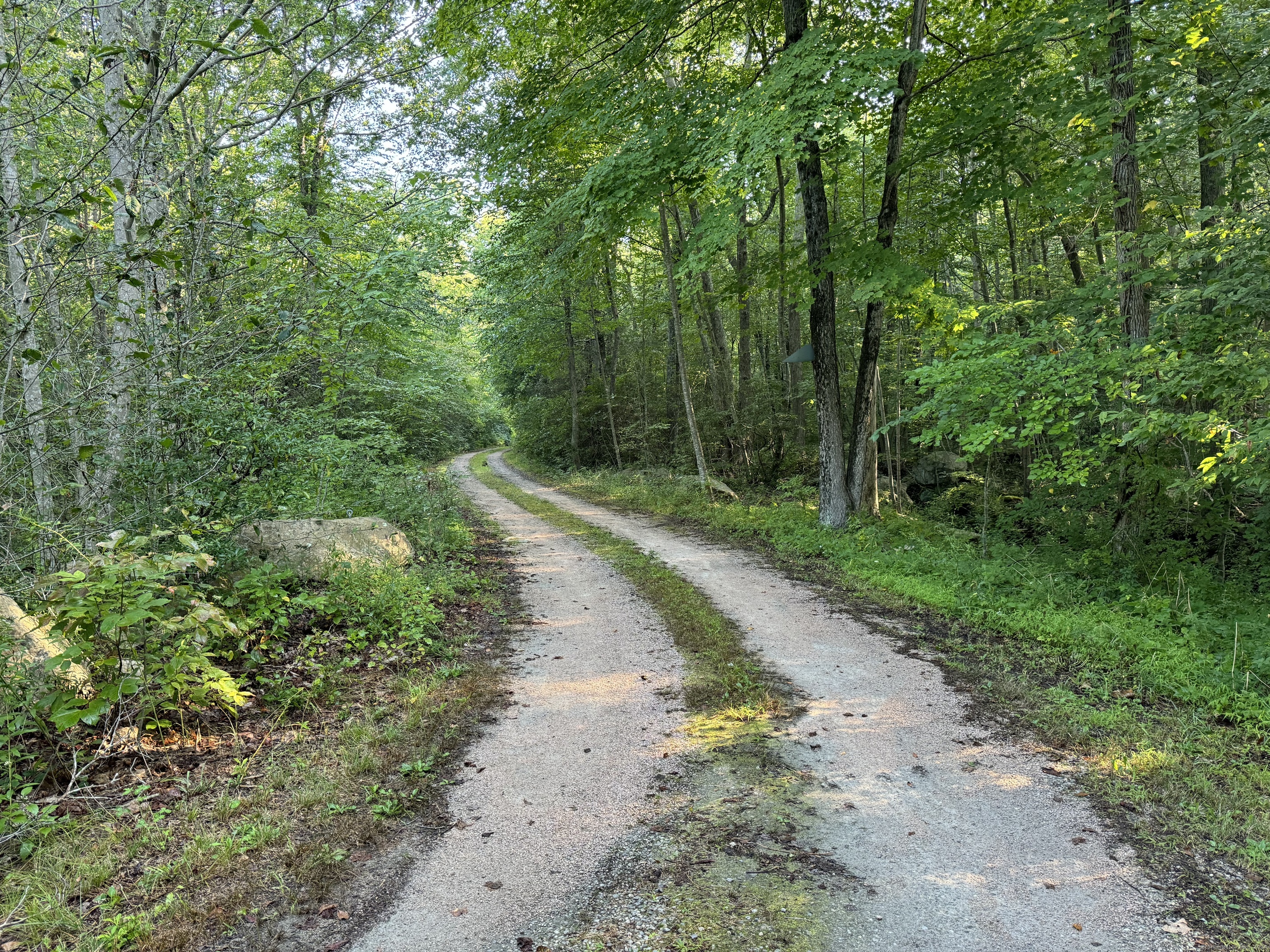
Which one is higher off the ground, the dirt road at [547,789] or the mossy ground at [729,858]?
the dirt road at [547,789]

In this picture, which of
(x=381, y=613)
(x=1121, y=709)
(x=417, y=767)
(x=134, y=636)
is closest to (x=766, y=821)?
(x=417, y=767)

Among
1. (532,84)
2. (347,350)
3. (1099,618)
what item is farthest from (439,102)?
(1099,618)

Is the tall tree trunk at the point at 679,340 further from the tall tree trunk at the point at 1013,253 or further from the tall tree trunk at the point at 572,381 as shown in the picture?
the tall tree trunk at the point at 1013,253

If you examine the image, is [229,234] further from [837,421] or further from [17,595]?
[837,421]

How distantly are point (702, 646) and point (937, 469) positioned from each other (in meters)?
14.9

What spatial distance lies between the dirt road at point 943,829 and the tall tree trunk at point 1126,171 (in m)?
5.40

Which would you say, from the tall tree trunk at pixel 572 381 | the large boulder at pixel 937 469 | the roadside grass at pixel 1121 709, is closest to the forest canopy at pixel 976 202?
the roadside grass at pixel 1121 709

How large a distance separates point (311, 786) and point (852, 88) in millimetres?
9069

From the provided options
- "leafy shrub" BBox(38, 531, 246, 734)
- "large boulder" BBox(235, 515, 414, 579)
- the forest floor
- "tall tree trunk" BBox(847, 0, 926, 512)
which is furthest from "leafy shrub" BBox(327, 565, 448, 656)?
"tall tree trunk" BBox(847, 0, 926, 512)

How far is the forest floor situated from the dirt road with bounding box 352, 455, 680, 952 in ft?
0.05

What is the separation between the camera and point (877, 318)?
1115cm

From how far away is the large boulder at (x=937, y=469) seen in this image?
61.3 ft

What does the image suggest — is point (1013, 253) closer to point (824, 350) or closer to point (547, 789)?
point (824, 350)

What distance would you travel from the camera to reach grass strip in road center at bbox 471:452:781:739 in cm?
519
